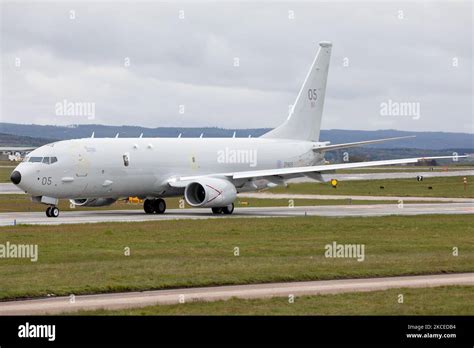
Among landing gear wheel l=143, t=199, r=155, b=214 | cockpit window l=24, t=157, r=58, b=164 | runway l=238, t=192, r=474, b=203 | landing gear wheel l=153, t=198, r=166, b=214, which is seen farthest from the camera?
runway l=238, t=192, r=474, b=203

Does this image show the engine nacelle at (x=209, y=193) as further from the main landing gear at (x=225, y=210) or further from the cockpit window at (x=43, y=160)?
the cockpit window at (x=43, y=160)

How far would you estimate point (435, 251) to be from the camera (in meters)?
36.4

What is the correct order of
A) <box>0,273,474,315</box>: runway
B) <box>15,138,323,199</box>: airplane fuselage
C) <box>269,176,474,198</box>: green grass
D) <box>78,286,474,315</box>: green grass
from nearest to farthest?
<box>78,286,474,315</box>: green grass < <box>0,273,474,315</box>: runway < <box>15,138,323,199</box>: airplane fuselage < <box>269,176,474,198</box>: green grass

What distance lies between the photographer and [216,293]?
26172 millimetres

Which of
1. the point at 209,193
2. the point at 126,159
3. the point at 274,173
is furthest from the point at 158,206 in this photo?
the point at 274,173

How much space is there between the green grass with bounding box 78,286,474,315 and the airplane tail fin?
43701 millimetres

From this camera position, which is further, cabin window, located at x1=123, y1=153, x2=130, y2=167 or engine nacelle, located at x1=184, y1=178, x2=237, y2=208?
engine nacelle, located at x1=184, y1=178, x2=237, y2=208

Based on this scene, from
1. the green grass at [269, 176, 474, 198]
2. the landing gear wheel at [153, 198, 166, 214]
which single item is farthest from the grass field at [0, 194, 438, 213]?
the green grass at [269, 176, 474, 198]

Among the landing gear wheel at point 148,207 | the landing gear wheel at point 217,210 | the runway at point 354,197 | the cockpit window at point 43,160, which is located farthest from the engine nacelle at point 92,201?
the runway at point 354,197

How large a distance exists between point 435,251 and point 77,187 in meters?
→ 24.4

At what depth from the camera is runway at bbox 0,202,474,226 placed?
5256 centimetres

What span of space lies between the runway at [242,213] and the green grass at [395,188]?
19.7 m

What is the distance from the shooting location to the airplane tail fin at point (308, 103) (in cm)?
6944

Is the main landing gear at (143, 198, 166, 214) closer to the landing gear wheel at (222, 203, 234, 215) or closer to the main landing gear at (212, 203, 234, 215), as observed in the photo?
the main landing gear at (212, 203, 234, 215)
